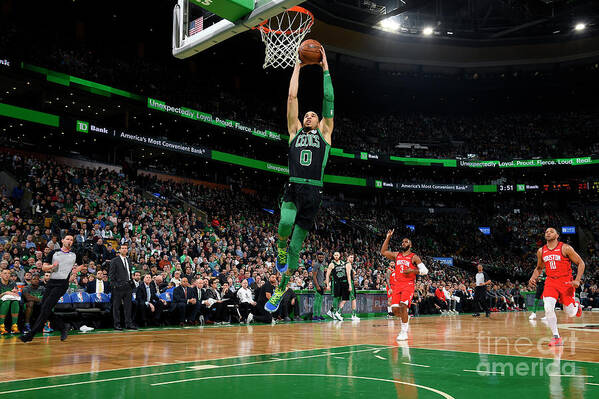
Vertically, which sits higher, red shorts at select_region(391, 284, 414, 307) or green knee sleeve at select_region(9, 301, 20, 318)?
red shorts at select_region(391, 284, 414, 307)

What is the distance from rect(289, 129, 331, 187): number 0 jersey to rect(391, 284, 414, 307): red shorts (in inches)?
239

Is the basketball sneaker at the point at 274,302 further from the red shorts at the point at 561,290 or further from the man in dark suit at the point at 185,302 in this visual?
the man in dark suit at the point at 185,302

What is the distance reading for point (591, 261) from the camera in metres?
39.2

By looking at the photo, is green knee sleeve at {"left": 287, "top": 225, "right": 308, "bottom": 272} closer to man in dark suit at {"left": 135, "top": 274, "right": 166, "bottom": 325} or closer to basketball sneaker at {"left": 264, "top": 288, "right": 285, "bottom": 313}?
basketball sneaker at {"left": 264, "top": 288, "right": 285, "bottom": 313}

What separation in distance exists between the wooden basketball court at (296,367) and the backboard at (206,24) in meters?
4.56

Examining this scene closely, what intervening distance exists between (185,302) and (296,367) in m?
8.29

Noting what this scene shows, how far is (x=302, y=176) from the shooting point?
5793 millimetres

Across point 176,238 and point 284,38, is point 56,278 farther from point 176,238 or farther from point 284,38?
point 176,238

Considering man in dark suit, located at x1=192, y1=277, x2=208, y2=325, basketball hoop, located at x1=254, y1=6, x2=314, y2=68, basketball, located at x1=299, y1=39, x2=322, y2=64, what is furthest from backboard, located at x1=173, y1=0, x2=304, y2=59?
man in dark suit, located at x1=192, y1=277, x2=208, y2=325

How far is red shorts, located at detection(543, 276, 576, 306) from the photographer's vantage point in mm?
9523

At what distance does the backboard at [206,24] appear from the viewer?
6.76m

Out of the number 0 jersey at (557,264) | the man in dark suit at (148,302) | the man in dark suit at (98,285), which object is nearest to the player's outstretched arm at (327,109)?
the number 0 jersey at (557,264)

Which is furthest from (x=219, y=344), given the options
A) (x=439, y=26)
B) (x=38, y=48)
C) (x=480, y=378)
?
(x=439, y=26)

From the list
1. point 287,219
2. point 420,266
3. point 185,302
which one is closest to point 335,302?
point 185,302
